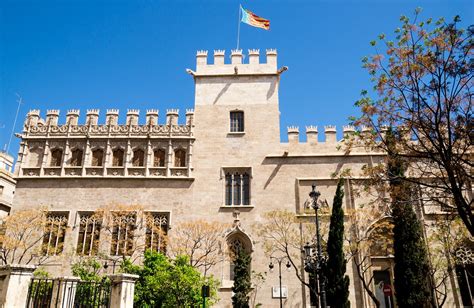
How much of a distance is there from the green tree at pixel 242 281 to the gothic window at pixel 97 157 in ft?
39.4

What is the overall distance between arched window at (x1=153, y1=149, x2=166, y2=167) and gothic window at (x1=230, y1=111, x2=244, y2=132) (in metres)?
5.42

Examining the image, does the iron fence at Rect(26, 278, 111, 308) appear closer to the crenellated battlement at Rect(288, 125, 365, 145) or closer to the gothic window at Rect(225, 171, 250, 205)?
the gothic window at Rect(225, 171, 250, 205)

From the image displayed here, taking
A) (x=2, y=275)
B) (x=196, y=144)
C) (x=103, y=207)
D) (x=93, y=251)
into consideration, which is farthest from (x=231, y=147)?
(x=2, y=275)

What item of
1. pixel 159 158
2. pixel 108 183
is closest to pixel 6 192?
pixel 108 183

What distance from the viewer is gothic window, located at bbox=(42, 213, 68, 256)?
23.5 metres

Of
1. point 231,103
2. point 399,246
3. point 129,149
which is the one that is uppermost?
point 231,103

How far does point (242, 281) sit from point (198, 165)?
28.3 feet

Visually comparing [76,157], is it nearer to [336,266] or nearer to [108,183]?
[108,183]

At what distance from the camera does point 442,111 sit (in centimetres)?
1154

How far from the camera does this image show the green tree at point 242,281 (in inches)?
832

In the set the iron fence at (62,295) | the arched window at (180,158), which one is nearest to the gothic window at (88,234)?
the arched window at (180,158)

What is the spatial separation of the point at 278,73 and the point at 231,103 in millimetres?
4316

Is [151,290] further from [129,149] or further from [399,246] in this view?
[399,246]

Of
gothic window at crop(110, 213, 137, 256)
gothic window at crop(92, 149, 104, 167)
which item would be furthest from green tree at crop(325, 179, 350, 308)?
gothic window at crop(92, 149, 104, 167)
